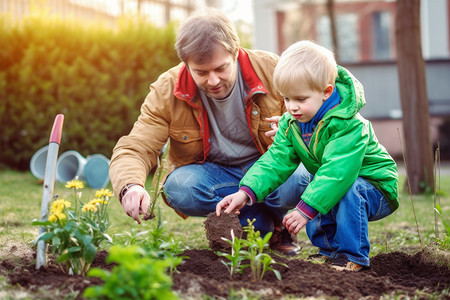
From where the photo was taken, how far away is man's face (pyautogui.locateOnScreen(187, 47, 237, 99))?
114 inches

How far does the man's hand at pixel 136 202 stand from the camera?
253 centimetres

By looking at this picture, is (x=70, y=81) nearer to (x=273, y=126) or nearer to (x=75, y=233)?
(x=273, y=126)

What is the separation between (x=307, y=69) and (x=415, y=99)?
343 cm

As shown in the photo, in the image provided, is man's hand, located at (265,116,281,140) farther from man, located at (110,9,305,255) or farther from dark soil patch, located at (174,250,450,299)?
dark soil patch, located at (174,250,450,299)

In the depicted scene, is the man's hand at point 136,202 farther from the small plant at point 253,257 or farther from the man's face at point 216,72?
the man's face at point 216,72

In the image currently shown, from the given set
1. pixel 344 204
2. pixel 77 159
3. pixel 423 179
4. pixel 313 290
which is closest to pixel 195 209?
pixel 344 204

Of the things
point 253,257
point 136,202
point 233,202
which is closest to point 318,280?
point 253,257

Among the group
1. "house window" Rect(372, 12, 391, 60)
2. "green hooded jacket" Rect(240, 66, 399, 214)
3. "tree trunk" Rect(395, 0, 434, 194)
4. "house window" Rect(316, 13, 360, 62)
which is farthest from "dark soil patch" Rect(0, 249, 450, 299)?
"house window" Rect(372, 12, 391, 60)

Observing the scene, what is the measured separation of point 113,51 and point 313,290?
6.03 meters

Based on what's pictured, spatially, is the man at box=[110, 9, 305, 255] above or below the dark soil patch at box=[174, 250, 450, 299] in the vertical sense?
above

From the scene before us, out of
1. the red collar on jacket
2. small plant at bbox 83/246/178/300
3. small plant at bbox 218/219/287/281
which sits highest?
the red collar on jacket

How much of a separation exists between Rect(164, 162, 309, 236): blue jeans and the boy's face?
0.63 meters

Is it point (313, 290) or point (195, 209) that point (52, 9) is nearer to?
point (195, 209)

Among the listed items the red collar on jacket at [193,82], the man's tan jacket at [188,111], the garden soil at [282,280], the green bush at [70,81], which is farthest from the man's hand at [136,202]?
the green bush at [70,81]
